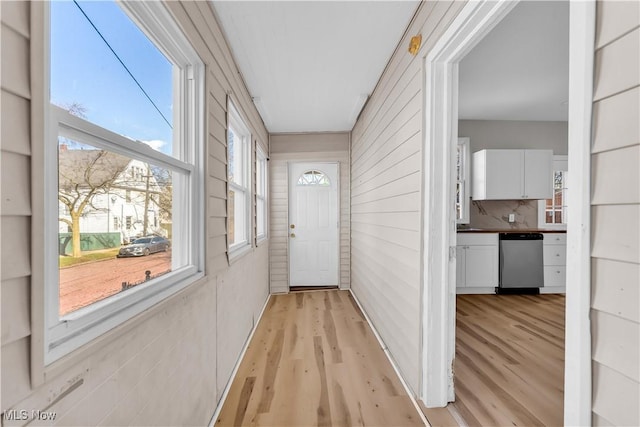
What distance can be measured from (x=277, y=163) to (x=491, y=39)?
118 inches

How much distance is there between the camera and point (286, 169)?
14.1 feet

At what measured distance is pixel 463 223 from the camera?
14.1 ft

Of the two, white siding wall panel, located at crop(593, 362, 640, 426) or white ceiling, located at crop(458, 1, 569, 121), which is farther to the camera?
white ceiling, located at crop(458, 1, 569, 121)

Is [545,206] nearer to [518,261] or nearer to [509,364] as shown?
[518,261]

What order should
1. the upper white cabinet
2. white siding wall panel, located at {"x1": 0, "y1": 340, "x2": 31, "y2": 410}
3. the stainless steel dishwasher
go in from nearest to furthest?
white siding wall panel, located at {"x1": 0, "y1": 340, "x2": 31, "y2": 410}, the stainless steel dishwasher, the upper white cabinet

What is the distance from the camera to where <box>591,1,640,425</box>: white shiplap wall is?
64 centimetres

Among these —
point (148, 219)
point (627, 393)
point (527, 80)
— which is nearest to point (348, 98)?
point (527, 80)

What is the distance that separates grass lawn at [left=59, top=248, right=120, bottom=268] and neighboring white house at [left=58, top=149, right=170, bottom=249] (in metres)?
0.05

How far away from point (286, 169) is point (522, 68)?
308 cm

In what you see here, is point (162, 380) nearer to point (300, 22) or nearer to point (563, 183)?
point (300, 22)

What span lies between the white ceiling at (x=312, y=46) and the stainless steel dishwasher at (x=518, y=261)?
290 centimetres

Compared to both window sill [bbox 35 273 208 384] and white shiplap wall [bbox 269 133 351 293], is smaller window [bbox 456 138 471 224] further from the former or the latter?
window sill [bbox 35 273 208 384]

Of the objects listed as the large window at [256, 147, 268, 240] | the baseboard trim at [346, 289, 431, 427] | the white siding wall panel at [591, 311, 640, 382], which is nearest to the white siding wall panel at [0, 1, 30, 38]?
the white siding wall panel at [591, 311, 640, 382]

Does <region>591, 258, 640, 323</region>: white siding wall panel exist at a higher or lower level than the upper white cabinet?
lower
